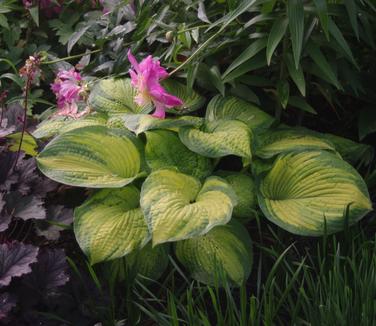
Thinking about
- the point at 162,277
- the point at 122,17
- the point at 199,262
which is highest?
the point at 122,17

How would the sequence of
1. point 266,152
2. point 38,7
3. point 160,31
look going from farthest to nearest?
point 38,7 < point 160,31 < point 266,152

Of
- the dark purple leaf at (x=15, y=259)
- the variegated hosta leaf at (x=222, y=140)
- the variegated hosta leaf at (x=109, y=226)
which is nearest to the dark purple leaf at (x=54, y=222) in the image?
the variegated hosta leaf at (x=109, y=226)

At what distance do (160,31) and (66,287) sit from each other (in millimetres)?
982

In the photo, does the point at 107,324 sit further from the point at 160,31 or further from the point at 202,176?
the point at 160,31

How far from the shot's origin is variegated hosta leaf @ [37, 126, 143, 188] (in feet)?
5.96

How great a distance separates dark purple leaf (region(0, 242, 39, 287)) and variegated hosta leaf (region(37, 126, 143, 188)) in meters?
0.26

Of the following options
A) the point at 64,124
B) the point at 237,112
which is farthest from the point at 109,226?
the point at 237,112

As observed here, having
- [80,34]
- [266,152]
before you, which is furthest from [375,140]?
[80,34]

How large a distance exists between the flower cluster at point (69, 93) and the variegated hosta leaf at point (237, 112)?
43cm

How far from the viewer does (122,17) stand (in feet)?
8.15

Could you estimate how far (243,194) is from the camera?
191 centimetres

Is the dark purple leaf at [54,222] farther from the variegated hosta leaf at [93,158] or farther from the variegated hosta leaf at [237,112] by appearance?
the variegated hosta leaf at [237,112]

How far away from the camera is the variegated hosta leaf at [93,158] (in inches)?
71.5

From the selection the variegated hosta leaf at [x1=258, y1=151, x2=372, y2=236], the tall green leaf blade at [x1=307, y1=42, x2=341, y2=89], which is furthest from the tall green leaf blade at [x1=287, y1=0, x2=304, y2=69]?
the variegated hosta leaf at [x1=258, y1=151, x2=372, y2=236]
